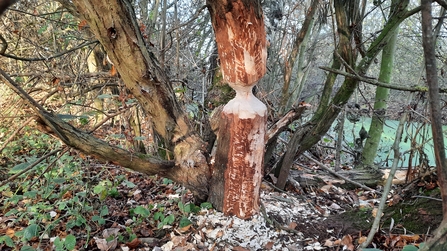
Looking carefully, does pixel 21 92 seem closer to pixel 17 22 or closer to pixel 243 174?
pixel 243 174

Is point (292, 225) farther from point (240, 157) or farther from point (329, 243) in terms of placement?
point (240, 157)

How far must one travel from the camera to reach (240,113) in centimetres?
198

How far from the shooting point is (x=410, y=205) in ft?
6.08

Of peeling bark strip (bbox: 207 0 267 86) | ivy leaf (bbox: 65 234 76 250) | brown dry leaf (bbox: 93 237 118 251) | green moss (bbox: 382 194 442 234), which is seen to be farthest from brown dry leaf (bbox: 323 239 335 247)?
ivy leaf (bbox: 65 234 76 250)

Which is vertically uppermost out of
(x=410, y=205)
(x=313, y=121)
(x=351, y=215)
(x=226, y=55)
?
(x=226, y=55)

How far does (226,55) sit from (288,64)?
1732 mm

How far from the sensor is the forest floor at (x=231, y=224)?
5.97 ft

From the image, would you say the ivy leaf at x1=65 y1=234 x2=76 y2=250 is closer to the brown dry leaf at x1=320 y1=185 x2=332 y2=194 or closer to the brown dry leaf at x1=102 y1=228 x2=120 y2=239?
the brown dry leaf at x1=102 y1=228 x2=120 y2=239

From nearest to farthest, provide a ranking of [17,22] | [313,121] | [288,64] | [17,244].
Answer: [17,244] < [313,121] < [288,64] < [17,22]

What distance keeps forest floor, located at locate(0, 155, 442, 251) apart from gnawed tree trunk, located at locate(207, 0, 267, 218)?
0.16 meters

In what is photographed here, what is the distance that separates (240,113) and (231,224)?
0.77 metres

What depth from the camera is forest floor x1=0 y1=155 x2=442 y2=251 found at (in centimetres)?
182

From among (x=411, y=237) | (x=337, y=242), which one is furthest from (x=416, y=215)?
(x=337, y=242)

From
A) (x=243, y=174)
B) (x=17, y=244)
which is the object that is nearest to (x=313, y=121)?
(x=243, y=174)
